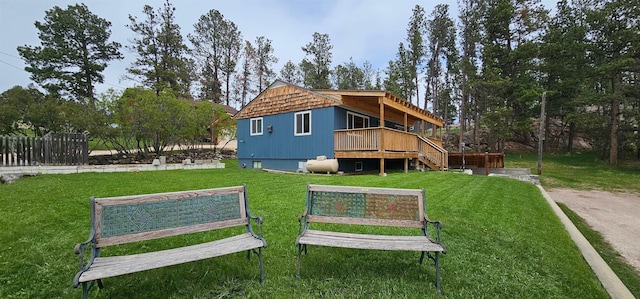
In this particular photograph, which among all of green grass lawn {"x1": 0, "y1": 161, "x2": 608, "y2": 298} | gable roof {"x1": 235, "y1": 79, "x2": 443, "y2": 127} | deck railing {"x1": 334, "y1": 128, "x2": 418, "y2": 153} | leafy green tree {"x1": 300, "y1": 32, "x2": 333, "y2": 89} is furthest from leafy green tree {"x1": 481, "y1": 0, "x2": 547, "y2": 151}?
green grass lawn {"x1": 0, "y1": 161, "x2": 608, "y2": 298}

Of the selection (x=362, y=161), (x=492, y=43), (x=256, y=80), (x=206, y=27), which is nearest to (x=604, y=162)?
(x=492, y=43)

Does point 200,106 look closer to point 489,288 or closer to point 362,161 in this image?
point 362,161

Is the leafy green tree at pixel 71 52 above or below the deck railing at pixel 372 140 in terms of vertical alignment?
above

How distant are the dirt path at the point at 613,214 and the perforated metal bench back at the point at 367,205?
3.51 m

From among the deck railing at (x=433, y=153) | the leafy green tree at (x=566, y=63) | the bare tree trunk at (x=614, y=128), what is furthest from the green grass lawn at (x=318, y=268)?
the leafy green tree at (x=566, y=63)

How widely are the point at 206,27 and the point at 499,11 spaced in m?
30.8

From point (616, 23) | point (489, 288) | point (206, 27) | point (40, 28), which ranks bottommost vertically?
point (489, 288)

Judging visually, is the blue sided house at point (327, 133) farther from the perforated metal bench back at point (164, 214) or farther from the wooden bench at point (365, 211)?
the perforated metal bench back at point (164, 214)

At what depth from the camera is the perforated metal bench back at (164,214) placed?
243 centimetres

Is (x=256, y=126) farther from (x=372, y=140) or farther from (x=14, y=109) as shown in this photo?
(x=14, y=109)

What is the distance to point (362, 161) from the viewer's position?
47.6 feet

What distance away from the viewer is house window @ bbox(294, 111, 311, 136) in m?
13.8

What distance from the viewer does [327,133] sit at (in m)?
13.0

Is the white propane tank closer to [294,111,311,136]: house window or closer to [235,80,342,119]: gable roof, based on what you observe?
[294,111,311,136]: house window
